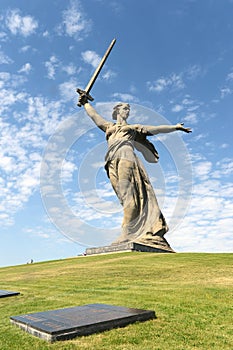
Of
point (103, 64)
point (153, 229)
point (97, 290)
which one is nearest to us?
point (97, 290)

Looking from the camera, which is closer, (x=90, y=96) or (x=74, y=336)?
(x=74, y=336)

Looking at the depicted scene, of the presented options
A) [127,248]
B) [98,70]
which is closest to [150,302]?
[127,248]

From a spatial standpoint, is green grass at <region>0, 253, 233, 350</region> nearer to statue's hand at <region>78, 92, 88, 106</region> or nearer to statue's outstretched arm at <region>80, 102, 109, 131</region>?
statue's outstretched arm at <region>80, 102, 109, 131</region>

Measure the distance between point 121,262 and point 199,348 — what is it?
11.2m

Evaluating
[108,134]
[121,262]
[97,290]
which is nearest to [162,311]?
[97,290]

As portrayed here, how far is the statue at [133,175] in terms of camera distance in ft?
78.9

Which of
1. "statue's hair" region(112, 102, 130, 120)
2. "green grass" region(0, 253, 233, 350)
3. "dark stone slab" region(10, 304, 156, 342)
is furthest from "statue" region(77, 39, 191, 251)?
"dark stone slab" region(10, 304, 156, 342)

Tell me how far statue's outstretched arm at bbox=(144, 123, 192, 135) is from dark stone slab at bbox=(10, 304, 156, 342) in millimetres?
19271

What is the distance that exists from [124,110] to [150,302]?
21.6 m

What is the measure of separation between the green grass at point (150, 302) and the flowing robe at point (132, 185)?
368 inches

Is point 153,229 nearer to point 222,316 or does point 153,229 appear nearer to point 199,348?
point 222,316

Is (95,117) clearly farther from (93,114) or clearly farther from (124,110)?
(124,110)

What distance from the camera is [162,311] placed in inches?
259

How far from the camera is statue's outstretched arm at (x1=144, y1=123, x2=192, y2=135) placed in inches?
953
